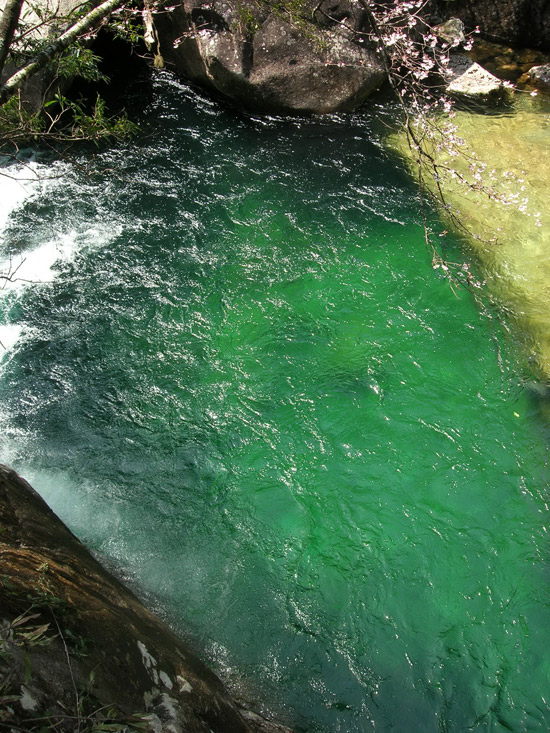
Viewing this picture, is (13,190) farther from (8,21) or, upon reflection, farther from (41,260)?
(8,21)

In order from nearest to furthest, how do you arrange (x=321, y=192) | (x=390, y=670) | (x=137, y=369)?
(x=390, y=670) < (x=137, y=369) < (x=321, y=192)

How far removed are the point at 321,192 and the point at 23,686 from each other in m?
7.18

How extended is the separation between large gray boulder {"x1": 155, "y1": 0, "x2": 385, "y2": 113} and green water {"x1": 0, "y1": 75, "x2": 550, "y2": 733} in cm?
172

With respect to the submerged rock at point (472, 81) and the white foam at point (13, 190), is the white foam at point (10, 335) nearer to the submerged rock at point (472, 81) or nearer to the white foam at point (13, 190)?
the white foam at point (13, 190)

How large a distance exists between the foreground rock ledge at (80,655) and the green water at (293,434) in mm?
931

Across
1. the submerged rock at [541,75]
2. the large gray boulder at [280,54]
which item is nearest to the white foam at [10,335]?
the large gray boulder at [280,54]

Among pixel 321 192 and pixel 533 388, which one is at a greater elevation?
pixel 321 192

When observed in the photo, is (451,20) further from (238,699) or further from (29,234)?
(238,699)

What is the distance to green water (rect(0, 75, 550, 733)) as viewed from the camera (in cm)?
425

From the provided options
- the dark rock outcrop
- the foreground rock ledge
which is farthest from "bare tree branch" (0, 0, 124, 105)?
the dark rock outcrop

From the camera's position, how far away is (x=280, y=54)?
29.7 ft

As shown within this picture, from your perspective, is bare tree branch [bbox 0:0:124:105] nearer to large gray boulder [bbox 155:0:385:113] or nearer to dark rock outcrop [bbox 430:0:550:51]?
large gray boulder [bbox 155:0:385:113]

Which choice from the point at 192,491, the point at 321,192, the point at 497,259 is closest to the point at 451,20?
the point at 321,192

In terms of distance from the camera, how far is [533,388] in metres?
5.95
